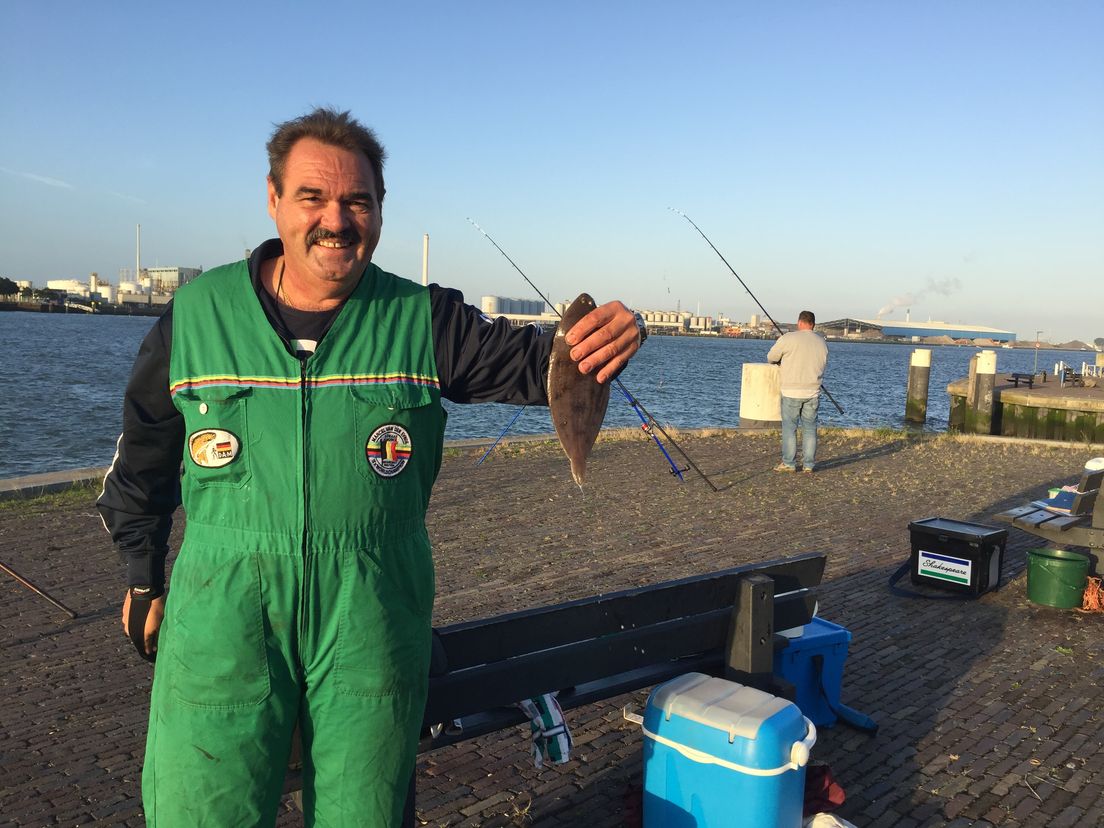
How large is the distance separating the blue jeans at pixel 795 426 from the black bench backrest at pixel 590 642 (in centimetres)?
922

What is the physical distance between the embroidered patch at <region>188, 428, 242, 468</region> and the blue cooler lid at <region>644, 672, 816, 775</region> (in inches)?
84.6

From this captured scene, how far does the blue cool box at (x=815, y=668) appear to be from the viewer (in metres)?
5.09

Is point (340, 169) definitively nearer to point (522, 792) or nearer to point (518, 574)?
point (522, 792)

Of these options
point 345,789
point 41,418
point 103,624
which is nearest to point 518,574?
point 103,624

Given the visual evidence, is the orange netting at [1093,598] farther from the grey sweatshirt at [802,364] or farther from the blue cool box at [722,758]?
the grey sweatshirt at [802,364]

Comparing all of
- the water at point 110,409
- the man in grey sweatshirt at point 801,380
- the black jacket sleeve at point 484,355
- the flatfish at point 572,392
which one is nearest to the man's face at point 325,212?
the black jacket sleeve at point 484,355

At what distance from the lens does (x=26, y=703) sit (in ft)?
17.2

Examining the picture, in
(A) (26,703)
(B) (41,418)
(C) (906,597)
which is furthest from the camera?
(B) (41,418)

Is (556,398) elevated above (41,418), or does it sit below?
above

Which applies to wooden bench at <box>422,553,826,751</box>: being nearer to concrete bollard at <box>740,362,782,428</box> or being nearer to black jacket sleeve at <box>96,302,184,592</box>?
black jacket sleeve at <box>96,302,184,592</box>

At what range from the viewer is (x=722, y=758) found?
3.55 metres

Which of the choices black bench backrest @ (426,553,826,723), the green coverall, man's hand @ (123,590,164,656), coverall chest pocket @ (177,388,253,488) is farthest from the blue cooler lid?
coverall chest pocket @ (177,388,253,488)

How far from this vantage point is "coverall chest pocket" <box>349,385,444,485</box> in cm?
252

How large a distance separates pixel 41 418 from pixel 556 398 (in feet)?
102
